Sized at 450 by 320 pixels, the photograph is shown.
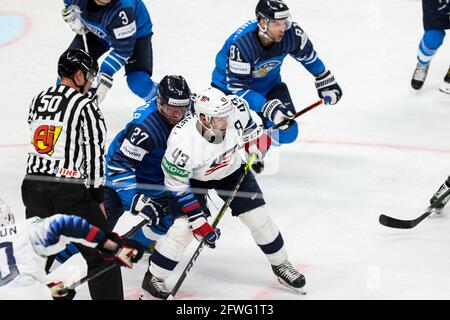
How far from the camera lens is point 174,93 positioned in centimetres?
467

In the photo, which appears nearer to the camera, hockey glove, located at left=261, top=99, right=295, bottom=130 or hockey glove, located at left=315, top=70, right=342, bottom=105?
hockey glove, located at left=261, top=99, right=295, bottom=130

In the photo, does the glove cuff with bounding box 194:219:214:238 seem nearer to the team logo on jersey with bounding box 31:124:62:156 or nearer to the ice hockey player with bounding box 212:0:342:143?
the team logo on jersey with bounding box 31:124:62:156

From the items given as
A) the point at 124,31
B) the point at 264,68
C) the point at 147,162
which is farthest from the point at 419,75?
the point at 147,162

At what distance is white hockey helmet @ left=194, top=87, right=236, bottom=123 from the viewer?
14.4 feet

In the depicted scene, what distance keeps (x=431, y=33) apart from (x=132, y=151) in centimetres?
233

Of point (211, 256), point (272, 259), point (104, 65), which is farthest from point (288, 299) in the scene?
point (104, 65)

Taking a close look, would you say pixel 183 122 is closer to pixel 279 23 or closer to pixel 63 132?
pixel 63 132

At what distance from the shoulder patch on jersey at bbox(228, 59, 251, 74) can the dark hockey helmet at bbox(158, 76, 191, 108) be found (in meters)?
0.66

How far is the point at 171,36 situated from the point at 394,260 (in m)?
2.89

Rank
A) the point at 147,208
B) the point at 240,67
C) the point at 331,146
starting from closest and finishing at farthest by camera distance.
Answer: the point at 147,208 < the point at 240,67 < the point at 331,146

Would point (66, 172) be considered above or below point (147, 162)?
above

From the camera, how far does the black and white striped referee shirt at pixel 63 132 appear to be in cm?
419

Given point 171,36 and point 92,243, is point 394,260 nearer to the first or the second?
point 92,243

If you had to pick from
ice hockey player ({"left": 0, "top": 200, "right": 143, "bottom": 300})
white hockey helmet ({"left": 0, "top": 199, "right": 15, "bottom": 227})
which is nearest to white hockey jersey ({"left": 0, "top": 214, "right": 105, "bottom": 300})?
ice hockey player ({"left": 0, "top": 200, "right": 143, "bottom": 300})
